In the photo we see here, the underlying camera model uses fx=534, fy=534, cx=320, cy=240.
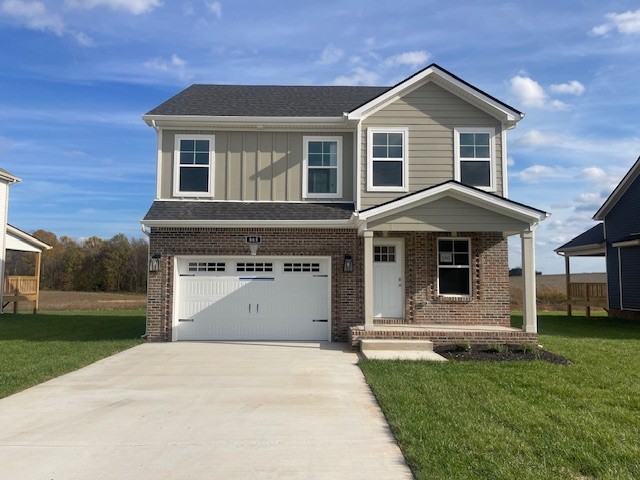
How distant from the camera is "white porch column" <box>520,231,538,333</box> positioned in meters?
11.7

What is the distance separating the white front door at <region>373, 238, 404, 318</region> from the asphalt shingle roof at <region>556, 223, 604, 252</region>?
1316 centimetres

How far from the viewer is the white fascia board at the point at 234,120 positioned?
44.9 ft

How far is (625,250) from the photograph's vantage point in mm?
21078

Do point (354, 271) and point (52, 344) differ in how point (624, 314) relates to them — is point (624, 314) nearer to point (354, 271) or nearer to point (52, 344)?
point (354, 271)

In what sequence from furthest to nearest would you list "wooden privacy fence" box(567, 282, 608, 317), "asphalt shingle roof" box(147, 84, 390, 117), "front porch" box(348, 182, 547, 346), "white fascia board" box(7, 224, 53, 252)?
"white fascia board" box(7, 224, 53, 252)
"wooden privacy fence" box(567, 282, 608, 317)
"asphalt shingle roof" box(147, 84, 390, 117)
"front porch" box(348, 182, 547, 346)

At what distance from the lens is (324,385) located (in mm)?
8352

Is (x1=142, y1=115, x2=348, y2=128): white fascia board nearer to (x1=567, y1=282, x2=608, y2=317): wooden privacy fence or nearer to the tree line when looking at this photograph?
(x1=567, y1=282, x2=608, y2=317): wooden privacy fence

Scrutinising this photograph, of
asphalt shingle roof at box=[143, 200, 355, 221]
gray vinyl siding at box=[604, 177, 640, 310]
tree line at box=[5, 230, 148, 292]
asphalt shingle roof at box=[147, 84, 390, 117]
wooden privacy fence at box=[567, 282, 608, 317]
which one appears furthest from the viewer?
tree line at box=[5, 230, 148, 292]

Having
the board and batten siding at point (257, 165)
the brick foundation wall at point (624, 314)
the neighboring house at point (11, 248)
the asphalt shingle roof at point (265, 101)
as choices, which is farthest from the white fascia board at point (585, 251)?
the neighboring house at point (11, 248)

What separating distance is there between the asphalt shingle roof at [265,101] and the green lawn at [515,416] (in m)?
Answer: 7.30

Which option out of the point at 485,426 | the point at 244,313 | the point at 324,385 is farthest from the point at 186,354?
the point at 485,426

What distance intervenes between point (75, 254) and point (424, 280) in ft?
159

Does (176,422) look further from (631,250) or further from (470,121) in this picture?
(631,250)

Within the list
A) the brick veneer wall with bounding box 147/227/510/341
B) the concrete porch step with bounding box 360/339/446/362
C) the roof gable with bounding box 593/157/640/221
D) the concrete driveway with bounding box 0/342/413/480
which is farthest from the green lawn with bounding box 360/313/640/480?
the roof gable with bounding box 593/157/640/221
